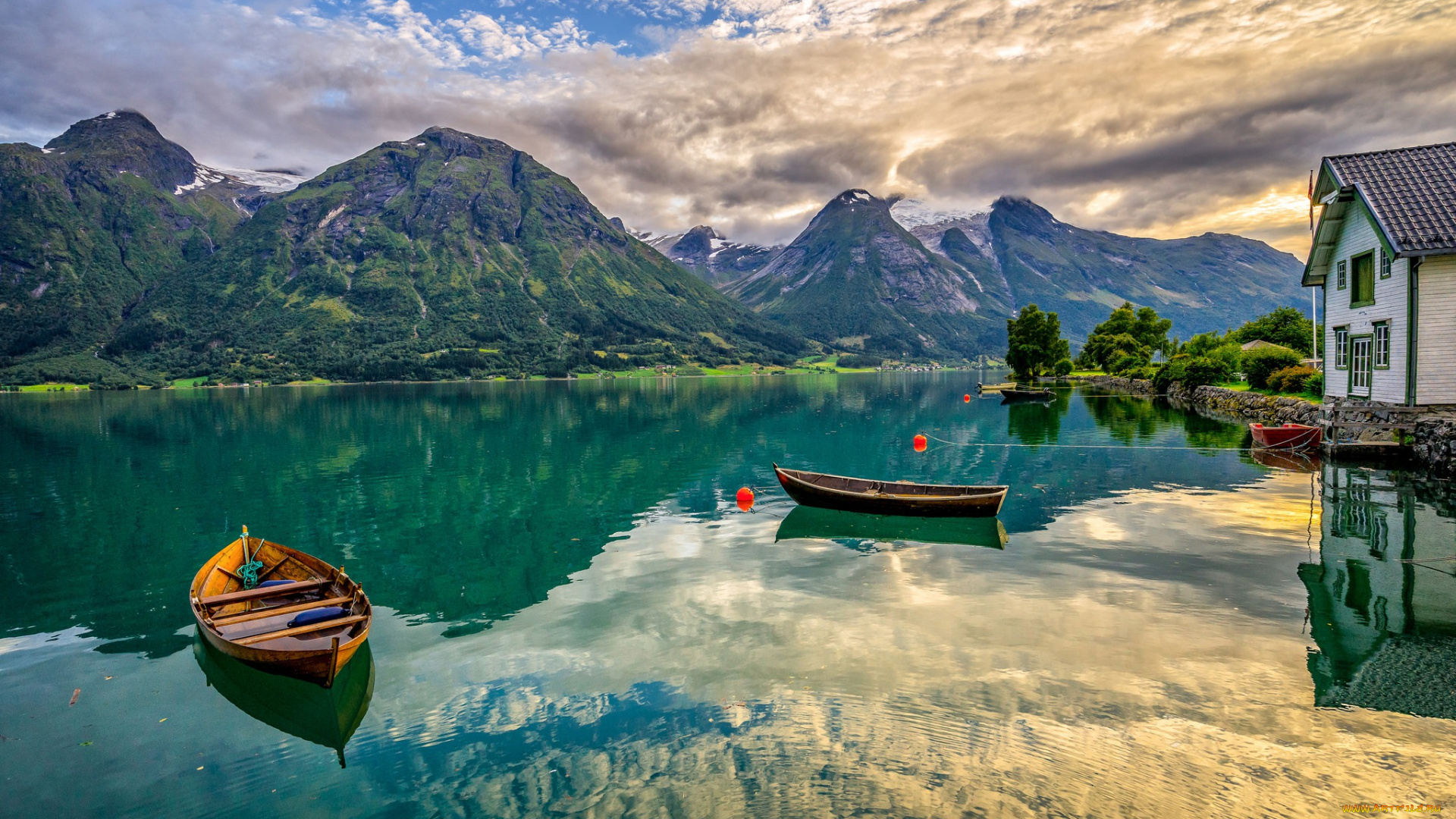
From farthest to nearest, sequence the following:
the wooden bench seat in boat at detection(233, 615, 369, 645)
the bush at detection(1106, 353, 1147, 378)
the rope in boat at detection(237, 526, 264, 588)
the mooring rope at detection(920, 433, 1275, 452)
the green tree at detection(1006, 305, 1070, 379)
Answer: the green tree at detection(1006, 305, 1070, 379)
the bush at detection(1106, 353, 1147, 378)
the mooring rope at detection(920, 433, 1275, 452)
the rope in boat at detection(237, 526, 264, 588)
the wooden bench seat in boat at detection(233, 615, 369, 645)

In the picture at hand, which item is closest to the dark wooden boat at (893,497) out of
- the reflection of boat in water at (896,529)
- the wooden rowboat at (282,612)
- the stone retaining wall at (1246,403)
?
the reflection of boat in water at (896,529)

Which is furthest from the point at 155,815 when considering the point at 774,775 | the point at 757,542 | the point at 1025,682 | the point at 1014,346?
the point at 1014,346

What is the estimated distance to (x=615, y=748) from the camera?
11086mm

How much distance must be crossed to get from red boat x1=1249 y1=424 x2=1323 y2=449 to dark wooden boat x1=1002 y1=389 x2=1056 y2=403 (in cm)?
5191

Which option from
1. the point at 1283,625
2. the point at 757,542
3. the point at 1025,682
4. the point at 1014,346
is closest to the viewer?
the point at 1025,682

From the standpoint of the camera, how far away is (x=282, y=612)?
14984 mm

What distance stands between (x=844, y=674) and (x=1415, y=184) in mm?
38566

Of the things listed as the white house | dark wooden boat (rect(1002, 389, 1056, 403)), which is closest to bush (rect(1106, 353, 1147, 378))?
dark wooden boat (rect(1002, 389, 1056, 403))

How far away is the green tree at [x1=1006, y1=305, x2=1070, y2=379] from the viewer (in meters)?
123

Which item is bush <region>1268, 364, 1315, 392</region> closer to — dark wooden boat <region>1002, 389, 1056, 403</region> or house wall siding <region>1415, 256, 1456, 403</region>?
house wall siding <region>1415, 256, 1456, 403</region>

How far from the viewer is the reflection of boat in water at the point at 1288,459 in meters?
34.7

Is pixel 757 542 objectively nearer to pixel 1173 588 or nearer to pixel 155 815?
pixel 1173 588

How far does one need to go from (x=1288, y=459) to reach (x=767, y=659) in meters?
37.8

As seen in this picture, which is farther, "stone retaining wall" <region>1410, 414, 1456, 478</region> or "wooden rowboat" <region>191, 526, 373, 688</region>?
"stone retaining wall" <region>1410, 414, 1456, 478</region>
